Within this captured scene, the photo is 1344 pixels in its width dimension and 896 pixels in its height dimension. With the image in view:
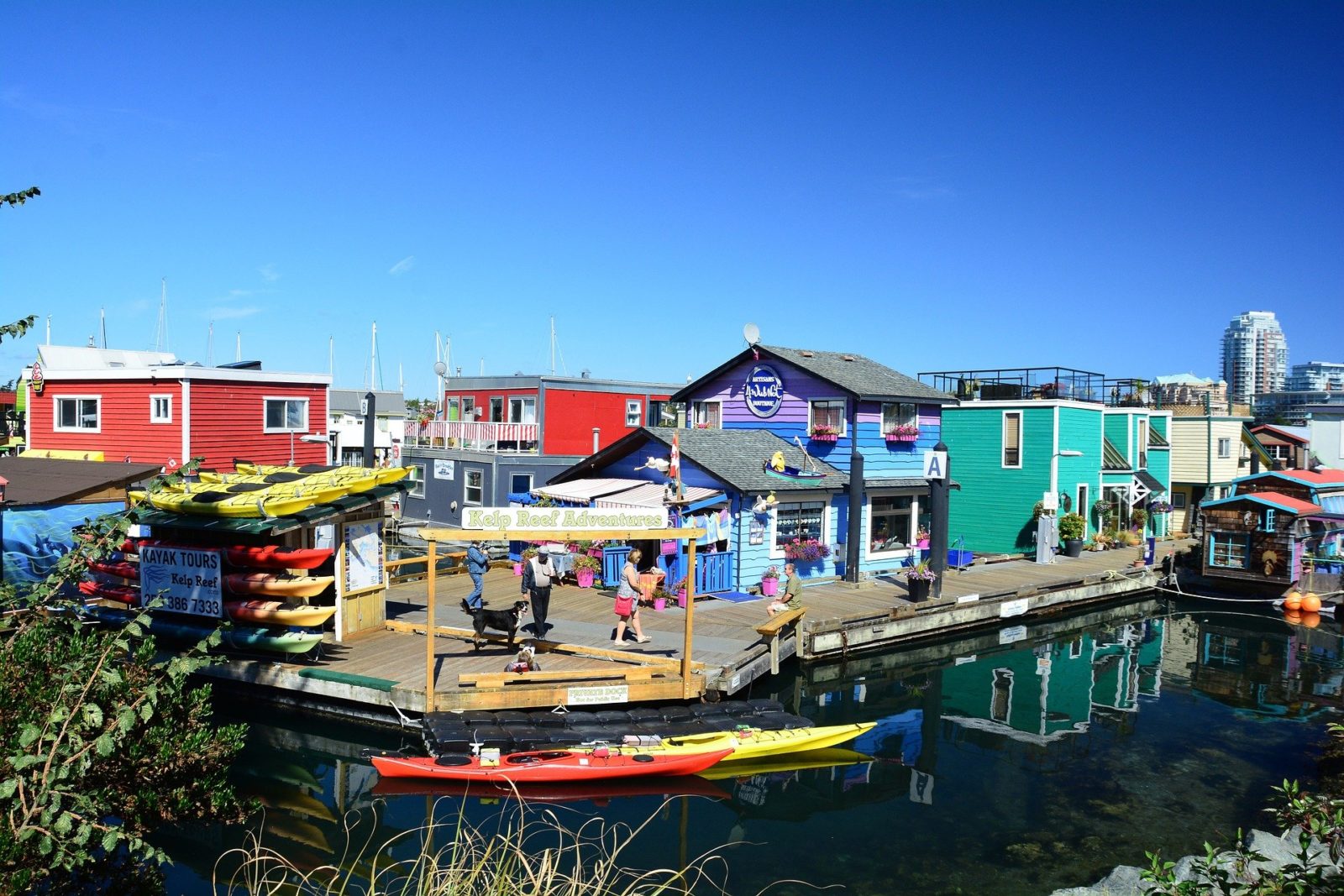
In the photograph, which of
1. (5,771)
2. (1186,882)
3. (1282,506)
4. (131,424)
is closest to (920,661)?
(1282,506)

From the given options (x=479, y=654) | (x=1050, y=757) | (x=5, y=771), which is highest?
(x=5, y=771)

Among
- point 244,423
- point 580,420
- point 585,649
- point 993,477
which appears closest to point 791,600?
point 585,649

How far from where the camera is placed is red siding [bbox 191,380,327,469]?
2706 centimetres

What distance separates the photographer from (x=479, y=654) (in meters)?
17.0

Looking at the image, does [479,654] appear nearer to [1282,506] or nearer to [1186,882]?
[1186,882]

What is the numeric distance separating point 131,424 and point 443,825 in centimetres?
2056

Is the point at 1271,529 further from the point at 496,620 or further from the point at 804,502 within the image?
the point at 496,620

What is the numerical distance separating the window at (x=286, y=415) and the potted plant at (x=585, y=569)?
1126 centimetres

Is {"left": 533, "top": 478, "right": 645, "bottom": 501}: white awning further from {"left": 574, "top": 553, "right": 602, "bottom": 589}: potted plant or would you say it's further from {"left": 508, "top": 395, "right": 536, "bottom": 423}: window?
{"left": 508, "top": 395, "right": 536, "bottom": 423}: window

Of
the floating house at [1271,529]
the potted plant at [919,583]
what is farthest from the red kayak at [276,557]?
the floating house at [1271,529]

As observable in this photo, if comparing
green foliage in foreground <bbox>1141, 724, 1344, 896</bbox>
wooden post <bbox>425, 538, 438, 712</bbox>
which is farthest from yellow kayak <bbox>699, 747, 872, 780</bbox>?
green foliage in foreground <bbox>1141, 724, 1344, 896</bbox>

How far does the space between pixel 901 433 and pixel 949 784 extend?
14628 millimetres

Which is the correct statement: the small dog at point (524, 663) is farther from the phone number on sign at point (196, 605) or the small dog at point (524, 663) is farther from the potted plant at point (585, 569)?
the potted plant at point (585, 569)

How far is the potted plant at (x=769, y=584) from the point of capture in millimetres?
23719
